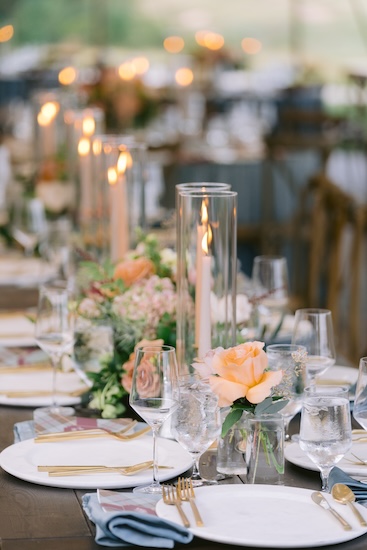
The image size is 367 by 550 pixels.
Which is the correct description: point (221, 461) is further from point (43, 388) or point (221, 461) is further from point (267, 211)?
point (267, 211)

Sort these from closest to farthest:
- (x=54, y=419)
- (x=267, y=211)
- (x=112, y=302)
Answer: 1. (x=54, y=419)
2. (x=112, y=302)
3. (x=267, y=211)

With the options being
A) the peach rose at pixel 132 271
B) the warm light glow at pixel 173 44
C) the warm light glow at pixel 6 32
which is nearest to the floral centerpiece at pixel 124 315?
the peach rose at pixel 132 271

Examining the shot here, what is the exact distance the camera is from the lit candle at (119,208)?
2.44 m

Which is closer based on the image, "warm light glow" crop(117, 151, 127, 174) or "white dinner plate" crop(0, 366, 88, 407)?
"white dinner plate" crop(0, 366, 88, 407)

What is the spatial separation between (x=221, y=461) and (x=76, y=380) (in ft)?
1.90

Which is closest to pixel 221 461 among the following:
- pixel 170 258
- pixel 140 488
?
pixel 140 488

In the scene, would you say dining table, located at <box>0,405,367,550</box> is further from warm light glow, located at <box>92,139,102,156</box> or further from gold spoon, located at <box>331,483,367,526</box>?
warm light glow, located at <box>92,139,102,156</box>

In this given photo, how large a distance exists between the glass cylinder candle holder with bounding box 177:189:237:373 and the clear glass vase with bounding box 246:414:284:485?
298 mm

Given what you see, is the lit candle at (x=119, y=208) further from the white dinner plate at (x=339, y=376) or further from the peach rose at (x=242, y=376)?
the peach rose at (x=242, y=376)

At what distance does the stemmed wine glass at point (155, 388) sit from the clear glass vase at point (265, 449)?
0.36 ft

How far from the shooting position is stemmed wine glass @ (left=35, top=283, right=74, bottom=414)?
1.86m

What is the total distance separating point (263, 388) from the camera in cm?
142

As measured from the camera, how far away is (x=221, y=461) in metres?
1.54

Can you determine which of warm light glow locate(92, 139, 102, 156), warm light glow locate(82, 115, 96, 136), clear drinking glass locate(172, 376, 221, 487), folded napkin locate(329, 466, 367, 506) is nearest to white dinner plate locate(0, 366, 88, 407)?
clear drinking glass locate(172, 376, 221, 487)
